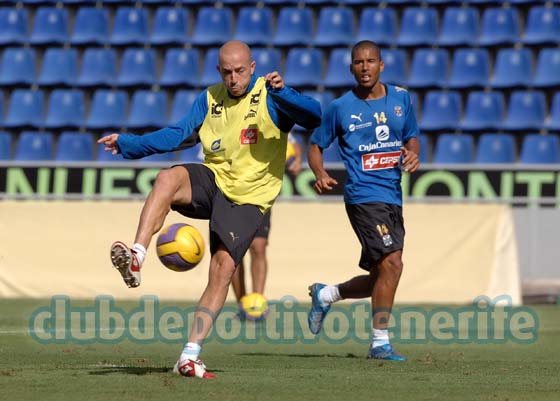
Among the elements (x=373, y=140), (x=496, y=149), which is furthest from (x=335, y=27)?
(x=373, y=140)

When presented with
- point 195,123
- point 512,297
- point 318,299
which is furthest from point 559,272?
point 195,123

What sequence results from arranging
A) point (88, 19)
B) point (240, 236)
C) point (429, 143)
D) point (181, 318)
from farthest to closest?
point (88, 19) < point (429, 143) < point (181, 318) < point (240, 236)

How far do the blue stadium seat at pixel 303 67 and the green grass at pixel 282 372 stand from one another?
947cm

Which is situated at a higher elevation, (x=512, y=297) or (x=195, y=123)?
(x=195, y=123)

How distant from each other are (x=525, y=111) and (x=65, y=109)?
291 inches

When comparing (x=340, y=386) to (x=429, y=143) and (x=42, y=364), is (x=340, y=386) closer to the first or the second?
(x=42, y=364)

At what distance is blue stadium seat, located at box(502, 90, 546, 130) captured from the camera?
1770 cm

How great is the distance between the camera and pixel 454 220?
45.9 feet

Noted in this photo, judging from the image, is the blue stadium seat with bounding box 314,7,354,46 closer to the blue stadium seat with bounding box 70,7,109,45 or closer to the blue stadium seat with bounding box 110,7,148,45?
the blue stadium seat with bounding box 110,7,148,45

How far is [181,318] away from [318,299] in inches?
125

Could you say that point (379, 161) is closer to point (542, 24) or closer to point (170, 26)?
point (542, 24)

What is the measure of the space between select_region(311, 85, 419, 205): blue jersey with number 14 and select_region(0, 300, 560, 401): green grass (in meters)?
1.23

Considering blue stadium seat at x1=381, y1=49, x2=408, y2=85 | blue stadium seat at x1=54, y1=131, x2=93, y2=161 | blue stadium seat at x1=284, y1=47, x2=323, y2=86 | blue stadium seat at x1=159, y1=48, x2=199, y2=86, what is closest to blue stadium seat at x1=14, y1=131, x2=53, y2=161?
blue stadium seat at x1=54, y1=131, x2=93, y2=161

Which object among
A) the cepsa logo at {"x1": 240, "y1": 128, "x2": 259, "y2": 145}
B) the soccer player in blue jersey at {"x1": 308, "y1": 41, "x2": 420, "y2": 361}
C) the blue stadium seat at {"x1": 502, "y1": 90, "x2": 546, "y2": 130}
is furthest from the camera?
the blue stadium seat at {"x1": 502, "y1": 90, "x2": 546, "y2": 130}
